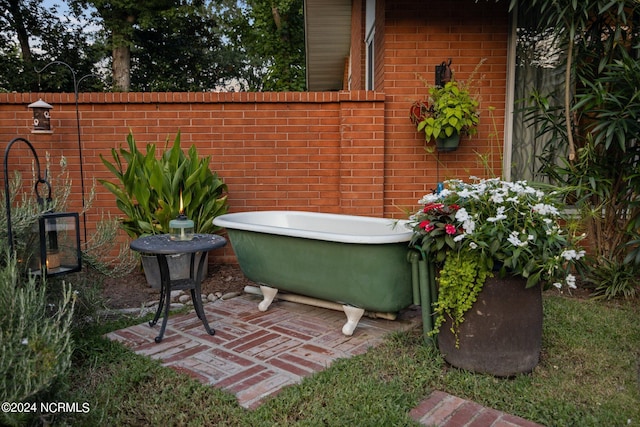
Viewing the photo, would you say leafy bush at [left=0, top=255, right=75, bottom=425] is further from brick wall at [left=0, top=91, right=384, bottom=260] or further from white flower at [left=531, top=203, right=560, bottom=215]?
brick wall at [left=0, top=91, right=384, bottom=260]

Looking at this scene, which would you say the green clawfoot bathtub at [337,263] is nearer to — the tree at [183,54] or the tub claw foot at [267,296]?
the tub claw foot at [267,296]

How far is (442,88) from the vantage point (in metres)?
4.49

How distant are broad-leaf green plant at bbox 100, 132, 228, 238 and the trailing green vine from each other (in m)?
2.48

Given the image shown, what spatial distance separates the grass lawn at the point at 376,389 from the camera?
2.16 metres

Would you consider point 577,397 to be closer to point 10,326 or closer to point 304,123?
point 10,326

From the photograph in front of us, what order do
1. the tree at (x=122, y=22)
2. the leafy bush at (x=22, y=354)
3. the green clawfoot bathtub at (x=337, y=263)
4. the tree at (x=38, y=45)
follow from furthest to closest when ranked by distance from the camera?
the tree at (x=122, y=22), the tree at (x=38, y=45), the green clawfoot bathtub at (x=337, y=263), the leafy bush at (x=22, y=354)

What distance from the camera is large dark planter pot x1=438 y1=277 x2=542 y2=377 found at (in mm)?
2512

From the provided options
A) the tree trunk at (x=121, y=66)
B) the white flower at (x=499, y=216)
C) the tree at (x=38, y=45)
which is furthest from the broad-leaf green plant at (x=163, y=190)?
the tree at (x=38, y=45)

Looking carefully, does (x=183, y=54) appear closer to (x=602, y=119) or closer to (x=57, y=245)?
(x=602, y=119)

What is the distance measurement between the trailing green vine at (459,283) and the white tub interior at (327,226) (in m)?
0.39

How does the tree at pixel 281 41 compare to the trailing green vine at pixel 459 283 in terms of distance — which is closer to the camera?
the trailing green vine at pixel 459 283

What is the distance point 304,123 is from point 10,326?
3481 millimetres

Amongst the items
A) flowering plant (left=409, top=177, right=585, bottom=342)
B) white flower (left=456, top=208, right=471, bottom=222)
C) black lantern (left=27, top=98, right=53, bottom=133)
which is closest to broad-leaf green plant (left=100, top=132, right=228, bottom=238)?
black lantern (left=27, top=98, right=53, bottom=133)

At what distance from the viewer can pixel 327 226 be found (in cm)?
404
